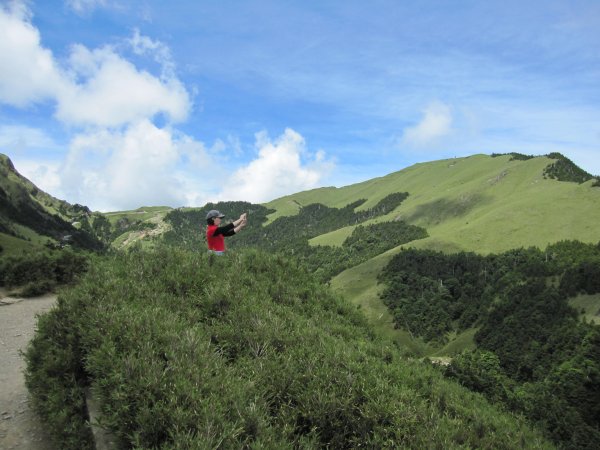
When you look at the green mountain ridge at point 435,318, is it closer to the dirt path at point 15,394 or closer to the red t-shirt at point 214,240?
the red t-shirt at point 214,240

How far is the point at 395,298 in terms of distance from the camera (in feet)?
627

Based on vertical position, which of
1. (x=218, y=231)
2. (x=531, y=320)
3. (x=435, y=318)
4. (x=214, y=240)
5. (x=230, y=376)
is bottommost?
(x=435, y=318)

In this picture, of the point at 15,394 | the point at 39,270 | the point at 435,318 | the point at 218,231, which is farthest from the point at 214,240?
the point at 435,318

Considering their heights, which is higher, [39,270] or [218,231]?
[218,231]

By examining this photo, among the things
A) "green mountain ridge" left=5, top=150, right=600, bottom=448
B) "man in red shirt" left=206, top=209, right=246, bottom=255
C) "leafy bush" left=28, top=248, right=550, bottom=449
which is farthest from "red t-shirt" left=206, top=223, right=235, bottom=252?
"leafy bush" left=28, top=248, right=550, bottom=449

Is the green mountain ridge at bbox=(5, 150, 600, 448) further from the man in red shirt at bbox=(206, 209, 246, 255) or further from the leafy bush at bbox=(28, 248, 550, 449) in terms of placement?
the man in red shirt at bbox=(206, 209, 246, 255)

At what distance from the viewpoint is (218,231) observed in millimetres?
12633

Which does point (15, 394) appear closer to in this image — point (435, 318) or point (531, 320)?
point (531, 320)

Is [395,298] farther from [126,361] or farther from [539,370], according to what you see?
[126,361]

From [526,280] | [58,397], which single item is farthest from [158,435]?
[526,280]

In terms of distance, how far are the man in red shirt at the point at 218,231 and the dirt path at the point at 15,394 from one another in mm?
4934

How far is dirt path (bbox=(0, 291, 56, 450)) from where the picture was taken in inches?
319

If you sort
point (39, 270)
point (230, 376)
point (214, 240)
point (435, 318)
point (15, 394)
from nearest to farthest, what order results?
point (230, 376) < point (15, 394) < point (214, 240) < point (39, 270) < point (435, 318)

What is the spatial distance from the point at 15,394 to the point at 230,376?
7.20 m
